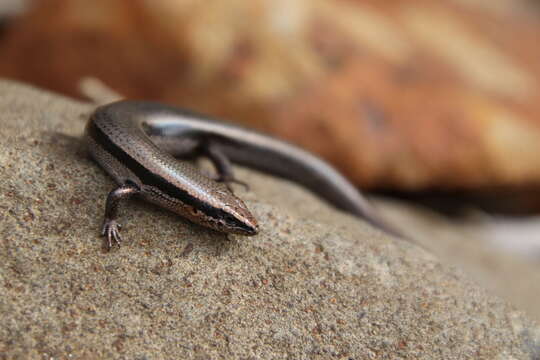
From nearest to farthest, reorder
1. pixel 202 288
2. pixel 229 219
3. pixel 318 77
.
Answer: pixel 202 288 → pixel 229 219 → pixel 318 77

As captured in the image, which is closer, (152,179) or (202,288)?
(202,288)

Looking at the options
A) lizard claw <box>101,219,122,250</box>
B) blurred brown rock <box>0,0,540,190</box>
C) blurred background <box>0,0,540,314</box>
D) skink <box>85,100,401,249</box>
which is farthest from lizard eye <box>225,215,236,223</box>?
blurred brown rock <box>0,0,540,190</box>

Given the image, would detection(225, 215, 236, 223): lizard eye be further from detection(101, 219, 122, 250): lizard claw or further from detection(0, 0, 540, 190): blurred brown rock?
detection(0, 0, 540, 190): blurred brown rock

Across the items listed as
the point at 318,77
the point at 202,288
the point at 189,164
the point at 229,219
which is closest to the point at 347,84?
the point at 318,77

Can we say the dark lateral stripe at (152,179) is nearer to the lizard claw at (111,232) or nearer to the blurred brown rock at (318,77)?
the lizard claw at (111,232)

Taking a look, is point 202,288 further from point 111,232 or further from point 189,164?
point 189,164
